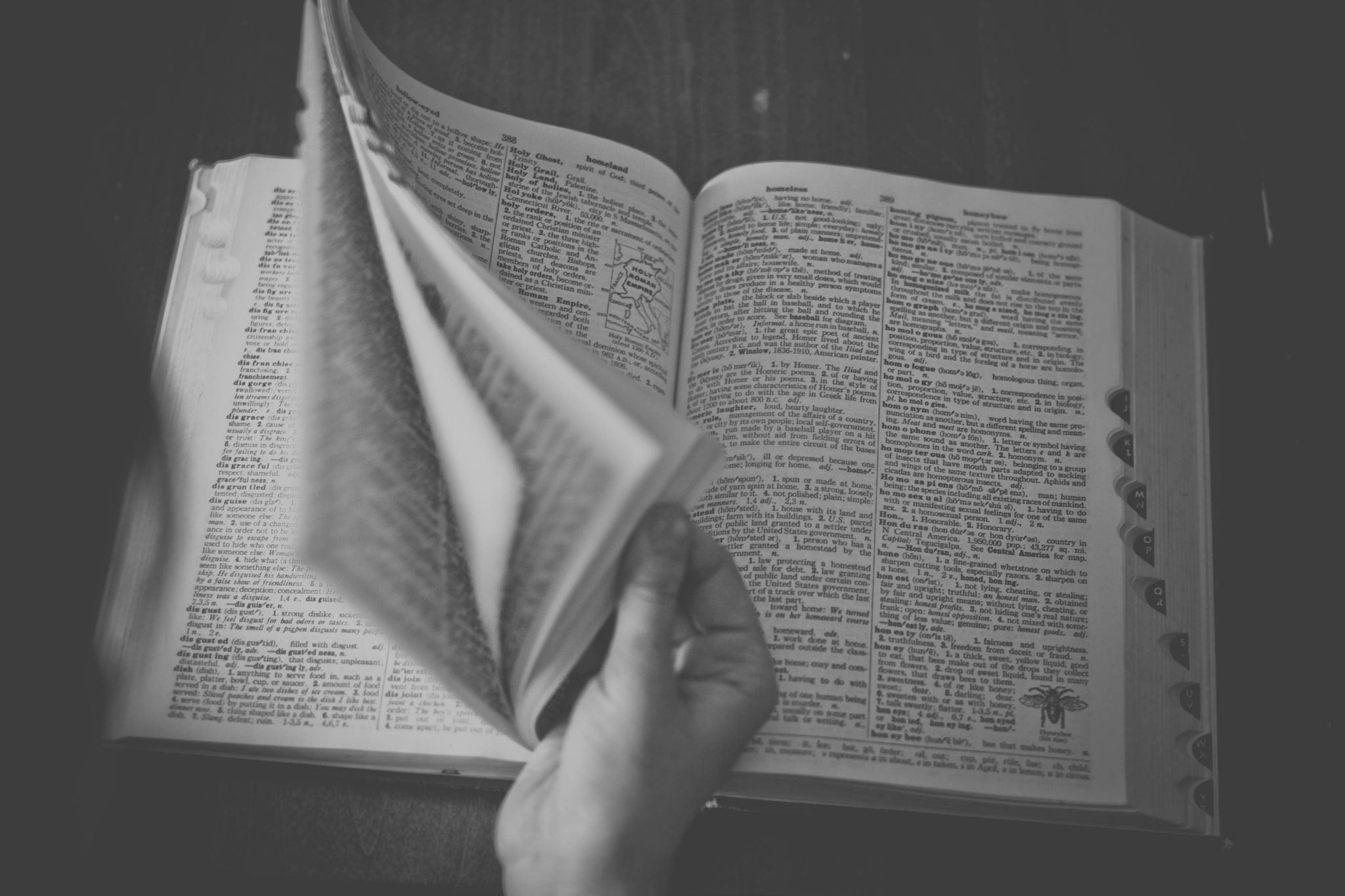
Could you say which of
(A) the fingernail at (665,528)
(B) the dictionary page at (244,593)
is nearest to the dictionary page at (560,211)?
(B) the dictionary page at (244,593)

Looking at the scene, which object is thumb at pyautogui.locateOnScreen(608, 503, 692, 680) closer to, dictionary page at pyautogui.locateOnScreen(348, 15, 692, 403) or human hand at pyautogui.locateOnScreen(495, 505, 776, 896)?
human hand at pyautogui.locateOnScreen(495, 505, 776, 896)

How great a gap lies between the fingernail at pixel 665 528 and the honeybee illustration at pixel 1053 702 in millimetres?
294

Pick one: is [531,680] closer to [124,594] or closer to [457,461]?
[457,461]

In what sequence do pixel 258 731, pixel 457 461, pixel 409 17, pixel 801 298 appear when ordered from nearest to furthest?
pixel 457 461
pixel 258 731
pixel 801 298
pixel 409 17

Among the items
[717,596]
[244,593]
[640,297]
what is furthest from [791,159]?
[244,593]

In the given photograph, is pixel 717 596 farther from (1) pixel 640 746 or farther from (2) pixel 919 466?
(2) pixel 919 466

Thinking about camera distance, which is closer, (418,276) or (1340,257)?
(418,276)

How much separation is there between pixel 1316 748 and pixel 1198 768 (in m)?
0.09

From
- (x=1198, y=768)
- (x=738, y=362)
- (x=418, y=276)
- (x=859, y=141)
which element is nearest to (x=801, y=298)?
(x=738, y=362)

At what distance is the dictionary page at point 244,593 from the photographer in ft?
→ 1.88

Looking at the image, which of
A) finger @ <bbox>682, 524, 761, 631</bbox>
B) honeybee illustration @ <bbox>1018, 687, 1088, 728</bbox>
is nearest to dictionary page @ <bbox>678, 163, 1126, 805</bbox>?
honeybee illustration @ <bbox>1018, 687, 1088, 728</bbox>

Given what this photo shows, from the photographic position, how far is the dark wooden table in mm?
569

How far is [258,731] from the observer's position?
0.57 meters

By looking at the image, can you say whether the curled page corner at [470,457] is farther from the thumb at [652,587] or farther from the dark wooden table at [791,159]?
the dark wooden table at [791,159]
